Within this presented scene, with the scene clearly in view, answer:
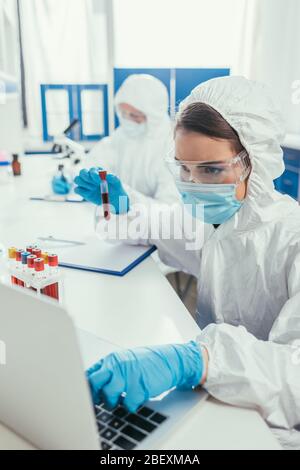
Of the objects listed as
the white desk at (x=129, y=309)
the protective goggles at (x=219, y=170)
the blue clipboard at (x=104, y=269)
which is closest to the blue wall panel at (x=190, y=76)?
the white desk at (x=129, y=309)

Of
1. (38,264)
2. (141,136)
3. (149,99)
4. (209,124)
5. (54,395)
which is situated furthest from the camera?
(141,136)

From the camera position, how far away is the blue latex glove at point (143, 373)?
689 millimetres

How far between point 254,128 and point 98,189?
0.65 metres

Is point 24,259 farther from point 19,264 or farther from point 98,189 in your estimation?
point 98,189

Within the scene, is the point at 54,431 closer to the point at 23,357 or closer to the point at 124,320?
the point at 23,357

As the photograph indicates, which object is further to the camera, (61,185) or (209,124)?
(61,185)

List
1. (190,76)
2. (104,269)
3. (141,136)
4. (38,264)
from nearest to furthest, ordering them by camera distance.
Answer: (38,264) → (104,269) → (141,136) → (190,76)

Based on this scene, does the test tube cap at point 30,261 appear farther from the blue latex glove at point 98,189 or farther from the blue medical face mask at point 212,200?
the blue latex glove at point 98,189

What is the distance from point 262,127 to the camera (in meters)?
1.06

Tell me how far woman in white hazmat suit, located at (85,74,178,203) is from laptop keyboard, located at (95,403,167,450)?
1.95 m

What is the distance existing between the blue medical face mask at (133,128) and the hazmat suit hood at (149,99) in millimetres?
38

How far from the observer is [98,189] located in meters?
1.52

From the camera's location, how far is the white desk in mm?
658

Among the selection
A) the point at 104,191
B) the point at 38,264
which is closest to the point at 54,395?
the point at 38,264
